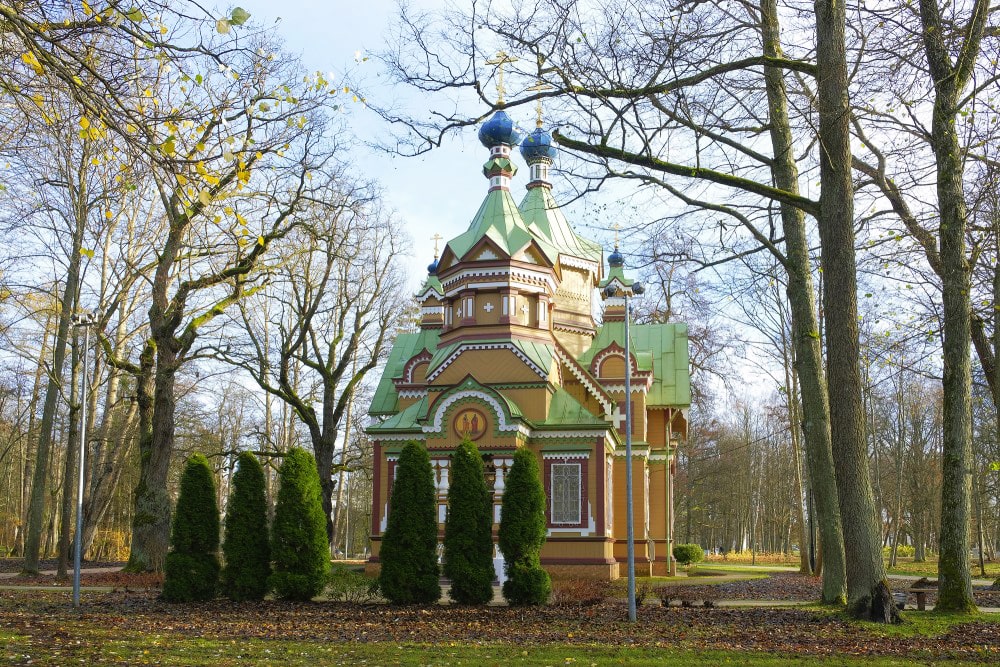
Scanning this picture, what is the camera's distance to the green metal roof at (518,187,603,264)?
3073 centimetres

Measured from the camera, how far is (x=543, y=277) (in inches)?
1070

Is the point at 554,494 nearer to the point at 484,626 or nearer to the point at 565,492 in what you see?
the point at 565,492

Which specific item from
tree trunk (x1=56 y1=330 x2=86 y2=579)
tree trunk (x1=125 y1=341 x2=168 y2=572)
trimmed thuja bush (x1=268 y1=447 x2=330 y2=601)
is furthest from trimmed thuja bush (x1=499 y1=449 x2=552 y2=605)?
tree trunk (x1=56 y1=330 x2=86 y2=579)

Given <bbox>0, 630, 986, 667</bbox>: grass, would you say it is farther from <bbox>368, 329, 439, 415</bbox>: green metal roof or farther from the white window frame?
<bbox>368, 329, 439, 415</bbox>: green metal roof

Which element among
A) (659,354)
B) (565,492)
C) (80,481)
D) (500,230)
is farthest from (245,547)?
(659,354)

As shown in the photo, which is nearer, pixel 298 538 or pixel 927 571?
pixel 298 538

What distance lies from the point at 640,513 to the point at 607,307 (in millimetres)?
7410

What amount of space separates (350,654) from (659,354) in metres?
23.1

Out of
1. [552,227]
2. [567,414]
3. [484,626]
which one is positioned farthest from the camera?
[552,227]

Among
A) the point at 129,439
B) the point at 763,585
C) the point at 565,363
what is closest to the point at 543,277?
the point at 565,363

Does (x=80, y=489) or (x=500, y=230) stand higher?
(x=500, y=230)

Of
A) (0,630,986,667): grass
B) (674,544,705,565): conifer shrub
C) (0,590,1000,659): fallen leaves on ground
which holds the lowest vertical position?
(674,544,705,565): conifer shrub

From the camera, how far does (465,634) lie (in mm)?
11930

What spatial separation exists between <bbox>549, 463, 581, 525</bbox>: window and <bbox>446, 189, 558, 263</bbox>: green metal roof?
21.4 feet
